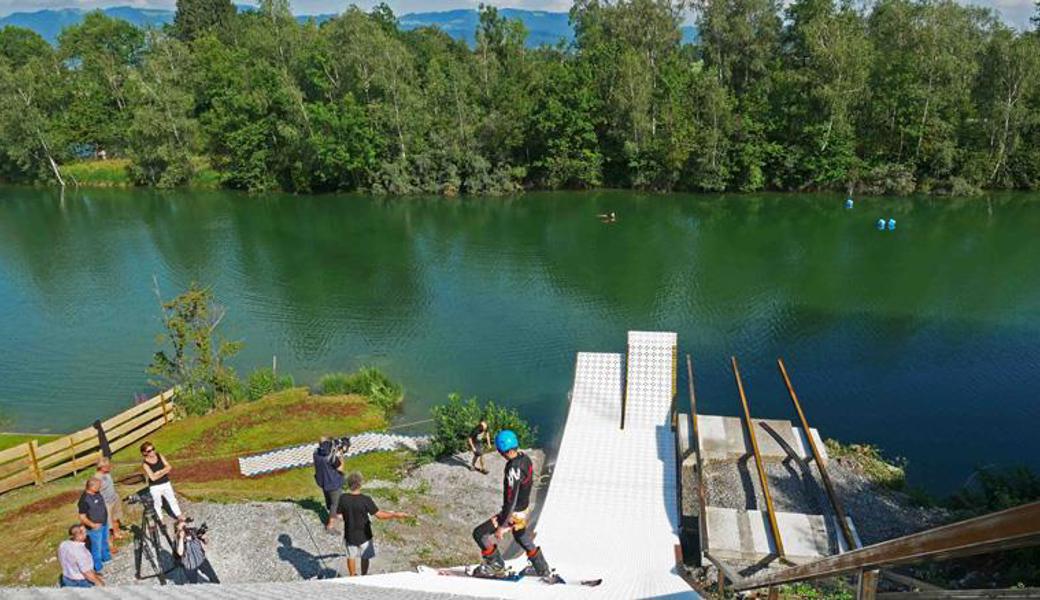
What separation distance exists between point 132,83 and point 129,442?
5870 centimetres

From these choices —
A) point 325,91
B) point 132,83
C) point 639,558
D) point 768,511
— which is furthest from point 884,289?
point 132,83

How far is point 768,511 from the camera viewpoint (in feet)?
44.7

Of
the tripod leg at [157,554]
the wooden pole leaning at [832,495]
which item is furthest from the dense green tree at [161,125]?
the wooden pole leaning at [832,495]

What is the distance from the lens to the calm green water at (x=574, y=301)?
22.9 m

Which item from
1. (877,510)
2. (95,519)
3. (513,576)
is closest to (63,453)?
(95,519)

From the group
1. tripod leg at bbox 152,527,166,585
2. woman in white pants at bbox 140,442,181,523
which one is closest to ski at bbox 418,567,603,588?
tripod leg at bbox 152,527,166,585

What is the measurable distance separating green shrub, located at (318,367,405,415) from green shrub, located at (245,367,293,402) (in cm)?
130

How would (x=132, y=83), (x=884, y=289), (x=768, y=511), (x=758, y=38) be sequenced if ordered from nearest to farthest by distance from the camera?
(x=768, y=511) → (x=884, y=289) → (x=758, y=38) → (x=132, y=83)

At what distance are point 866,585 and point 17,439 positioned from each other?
76.8ft

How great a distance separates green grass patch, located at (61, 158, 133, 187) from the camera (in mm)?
68312

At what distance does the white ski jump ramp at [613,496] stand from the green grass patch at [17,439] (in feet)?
48.5

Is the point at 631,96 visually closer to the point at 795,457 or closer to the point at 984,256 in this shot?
Result: the point at 984,256

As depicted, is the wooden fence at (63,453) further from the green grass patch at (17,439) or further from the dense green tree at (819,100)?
the dense green tree at (819,100)

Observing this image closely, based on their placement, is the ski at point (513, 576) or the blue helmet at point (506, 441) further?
the ski at point (513, 576)
